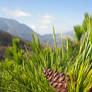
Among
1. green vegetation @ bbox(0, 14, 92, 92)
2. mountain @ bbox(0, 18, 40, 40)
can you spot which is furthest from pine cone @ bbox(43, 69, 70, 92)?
mountain @ bbox(0, 18, 40, 40)

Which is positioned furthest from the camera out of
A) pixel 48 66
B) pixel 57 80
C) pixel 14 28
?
pixel 14 28

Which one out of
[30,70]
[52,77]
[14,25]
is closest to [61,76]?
[52,77]

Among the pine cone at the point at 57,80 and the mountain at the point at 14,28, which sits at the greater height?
the mountain at the point at 14,28

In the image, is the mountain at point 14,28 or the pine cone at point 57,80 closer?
the pine cone at point 57,80

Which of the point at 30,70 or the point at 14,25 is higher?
the point at 14,25

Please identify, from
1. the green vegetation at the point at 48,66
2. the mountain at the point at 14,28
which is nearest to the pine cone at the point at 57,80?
the green vegetation at the point at 48,66

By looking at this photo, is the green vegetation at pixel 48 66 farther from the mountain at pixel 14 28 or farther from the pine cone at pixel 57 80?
the mountain at pixel 14 28

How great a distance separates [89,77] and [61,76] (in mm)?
82

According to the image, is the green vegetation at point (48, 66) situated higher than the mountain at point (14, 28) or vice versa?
the mountain at point (14, 28)

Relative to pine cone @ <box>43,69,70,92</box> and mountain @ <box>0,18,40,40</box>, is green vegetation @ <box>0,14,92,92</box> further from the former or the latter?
mountain @ <box>0,18,40,40</box>

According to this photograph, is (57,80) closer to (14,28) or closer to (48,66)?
(48,66)

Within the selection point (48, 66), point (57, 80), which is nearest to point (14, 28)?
point (48, 66)

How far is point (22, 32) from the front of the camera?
123 m

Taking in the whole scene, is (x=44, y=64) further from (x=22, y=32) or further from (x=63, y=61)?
(x=22, y=32)
